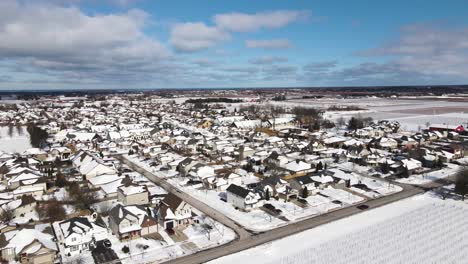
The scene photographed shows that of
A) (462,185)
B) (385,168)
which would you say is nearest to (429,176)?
(385,168)

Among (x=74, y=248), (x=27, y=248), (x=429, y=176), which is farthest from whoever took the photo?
(x=429, y=176)

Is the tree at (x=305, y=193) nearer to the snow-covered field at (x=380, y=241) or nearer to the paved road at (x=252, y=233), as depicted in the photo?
the paved road at (x=252, y=233)

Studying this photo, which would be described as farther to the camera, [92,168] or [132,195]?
[92,168]

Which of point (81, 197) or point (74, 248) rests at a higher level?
point (81, 197)

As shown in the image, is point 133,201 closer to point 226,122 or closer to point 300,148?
point 300,148

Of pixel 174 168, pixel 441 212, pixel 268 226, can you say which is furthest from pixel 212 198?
pixel 441 212

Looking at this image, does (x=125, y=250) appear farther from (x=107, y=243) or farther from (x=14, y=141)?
(x=14, y=141)

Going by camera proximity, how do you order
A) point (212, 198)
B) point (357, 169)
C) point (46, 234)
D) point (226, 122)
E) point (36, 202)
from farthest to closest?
point (226, 122), point (357, 169), point (212, 198), point (36, 202), point (46, 234)
